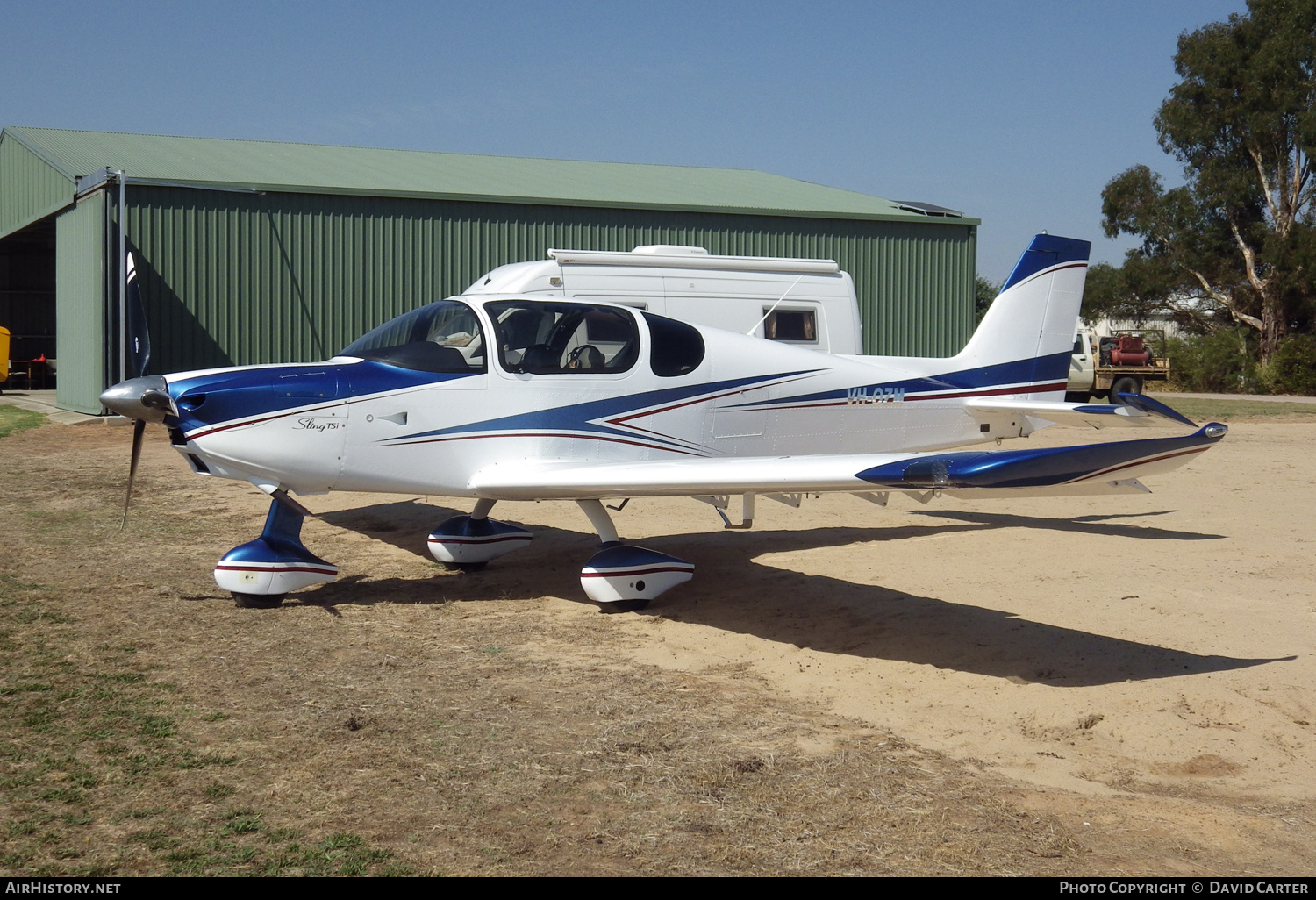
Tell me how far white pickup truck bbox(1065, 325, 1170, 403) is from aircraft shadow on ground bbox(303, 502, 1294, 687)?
21.1 metres

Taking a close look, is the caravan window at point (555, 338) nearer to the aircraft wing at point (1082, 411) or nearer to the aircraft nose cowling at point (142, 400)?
the aircraft nose cowling at point (142, 400)

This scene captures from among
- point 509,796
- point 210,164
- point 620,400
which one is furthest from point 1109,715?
point 210,164

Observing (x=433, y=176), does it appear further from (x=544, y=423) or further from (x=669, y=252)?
(x=544, y=423)

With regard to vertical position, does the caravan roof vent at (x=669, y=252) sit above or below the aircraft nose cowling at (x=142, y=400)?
above

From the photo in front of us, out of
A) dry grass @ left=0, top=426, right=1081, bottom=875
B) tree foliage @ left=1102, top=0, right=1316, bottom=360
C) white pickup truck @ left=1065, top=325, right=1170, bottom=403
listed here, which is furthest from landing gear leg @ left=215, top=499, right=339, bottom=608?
tree foliage @ left=1102, top=0, right=1316, bottom=360

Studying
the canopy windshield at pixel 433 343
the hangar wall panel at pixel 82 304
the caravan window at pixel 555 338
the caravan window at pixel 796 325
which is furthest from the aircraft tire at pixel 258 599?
the hangar wall panel at pixel 82 304

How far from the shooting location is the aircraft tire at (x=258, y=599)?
22.2ft

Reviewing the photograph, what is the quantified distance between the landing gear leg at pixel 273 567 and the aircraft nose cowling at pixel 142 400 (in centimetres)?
100

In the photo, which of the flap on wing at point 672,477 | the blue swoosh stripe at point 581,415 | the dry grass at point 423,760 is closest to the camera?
the dry grass at point 423,760

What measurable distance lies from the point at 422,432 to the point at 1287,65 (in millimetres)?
46190

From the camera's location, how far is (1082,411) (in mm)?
7887

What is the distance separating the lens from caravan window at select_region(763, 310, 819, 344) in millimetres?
14703

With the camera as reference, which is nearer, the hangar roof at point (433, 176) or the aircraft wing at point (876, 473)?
the aircraft wing at point (876, 473)

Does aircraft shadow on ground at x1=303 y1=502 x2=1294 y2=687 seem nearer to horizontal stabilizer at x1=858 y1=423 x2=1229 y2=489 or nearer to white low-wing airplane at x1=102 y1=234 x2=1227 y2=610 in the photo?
white low-wing airplane at x1=102 y1=234 x2=1227 y2=610
